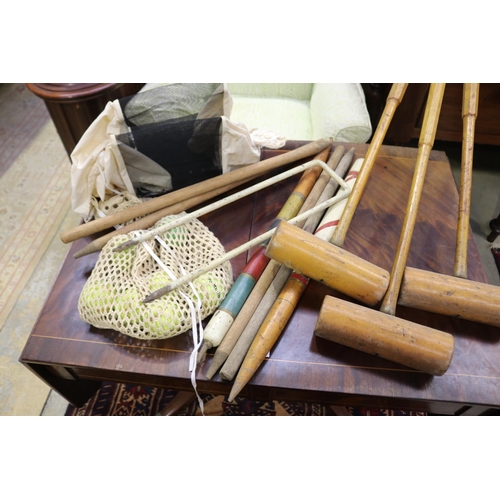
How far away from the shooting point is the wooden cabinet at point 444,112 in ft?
6.44

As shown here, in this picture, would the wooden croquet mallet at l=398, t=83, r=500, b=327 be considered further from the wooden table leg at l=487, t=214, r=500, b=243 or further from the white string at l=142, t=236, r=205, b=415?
the wooden table leg at l=487, t=214, r=500, b=243

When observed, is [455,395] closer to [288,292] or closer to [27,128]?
[288,292]

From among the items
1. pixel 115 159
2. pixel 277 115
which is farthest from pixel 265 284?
pixel 277 115

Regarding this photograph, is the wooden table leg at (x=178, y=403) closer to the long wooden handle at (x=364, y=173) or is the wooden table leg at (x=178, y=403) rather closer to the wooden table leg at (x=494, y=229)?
the long wooden handle at (x=364, y=173)

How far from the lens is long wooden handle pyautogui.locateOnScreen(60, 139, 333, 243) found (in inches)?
42.1

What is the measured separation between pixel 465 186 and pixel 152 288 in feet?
3.09

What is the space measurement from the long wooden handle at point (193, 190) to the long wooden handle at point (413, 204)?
0.31 m

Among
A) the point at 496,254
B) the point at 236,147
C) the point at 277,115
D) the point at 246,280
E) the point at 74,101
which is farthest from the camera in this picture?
the point at 496,254

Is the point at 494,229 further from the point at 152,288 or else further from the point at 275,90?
the point at 152,288

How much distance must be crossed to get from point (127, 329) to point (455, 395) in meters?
0.75

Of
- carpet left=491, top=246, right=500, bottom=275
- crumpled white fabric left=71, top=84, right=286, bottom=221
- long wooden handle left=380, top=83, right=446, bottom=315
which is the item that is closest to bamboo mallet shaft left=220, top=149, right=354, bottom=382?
long wooden handle left=380, top=83, right=446, bottom=315

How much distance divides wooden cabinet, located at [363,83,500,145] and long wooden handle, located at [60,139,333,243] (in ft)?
2.98

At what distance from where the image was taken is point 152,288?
89cm

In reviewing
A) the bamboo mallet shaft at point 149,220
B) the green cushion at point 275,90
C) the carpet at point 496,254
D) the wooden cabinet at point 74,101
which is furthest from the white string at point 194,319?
the carpet at point 496,254
